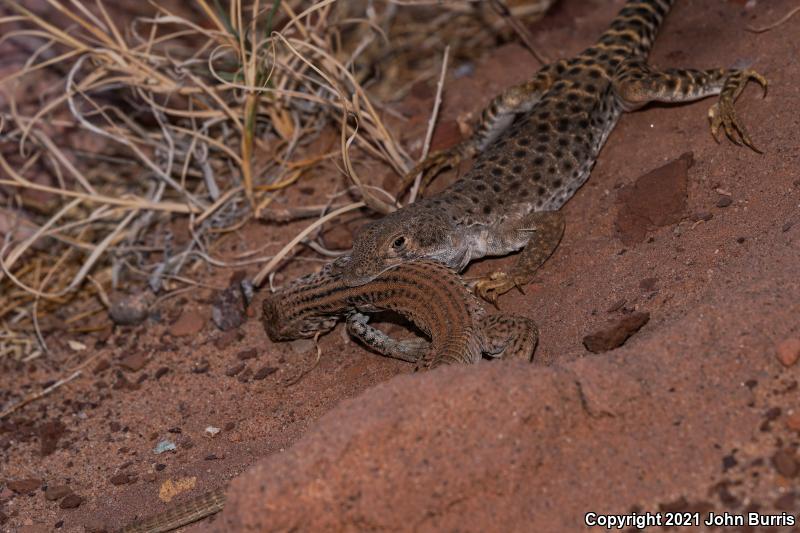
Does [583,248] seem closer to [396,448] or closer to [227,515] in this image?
[396,448]

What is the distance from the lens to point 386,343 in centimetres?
476

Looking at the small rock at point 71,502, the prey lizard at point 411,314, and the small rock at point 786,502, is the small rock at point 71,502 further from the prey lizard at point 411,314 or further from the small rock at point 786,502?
the small rock at point 786,502

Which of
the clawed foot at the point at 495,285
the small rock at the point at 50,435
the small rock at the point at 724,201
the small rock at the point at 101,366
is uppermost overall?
the small rock at the point at 724,201

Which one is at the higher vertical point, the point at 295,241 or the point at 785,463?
the point at 785,463

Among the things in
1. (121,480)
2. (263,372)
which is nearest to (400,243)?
(263,372)

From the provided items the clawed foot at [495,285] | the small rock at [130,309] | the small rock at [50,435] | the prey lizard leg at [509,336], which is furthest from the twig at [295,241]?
the small rock at [50,435]

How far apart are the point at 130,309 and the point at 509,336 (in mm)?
2845

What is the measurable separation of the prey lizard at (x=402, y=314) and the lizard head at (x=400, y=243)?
0.07 metres

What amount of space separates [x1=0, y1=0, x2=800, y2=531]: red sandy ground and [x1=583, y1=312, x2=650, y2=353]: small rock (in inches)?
2.4

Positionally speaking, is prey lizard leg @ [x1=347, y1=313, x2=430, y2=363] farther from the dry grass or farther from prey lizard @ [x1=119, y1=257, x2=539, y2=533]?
the dry grass

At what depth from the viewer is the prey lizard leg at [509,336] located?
4.20 meters

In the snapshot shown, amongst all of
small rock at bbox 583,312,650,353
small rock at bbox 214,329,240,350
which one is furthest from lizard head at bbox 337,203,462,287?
small rock at bbox 583,312,650,353

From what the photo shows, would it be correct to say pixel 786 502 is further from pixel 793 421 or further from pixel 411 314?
pixel 411 314

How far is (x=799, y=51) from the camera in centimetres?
542
